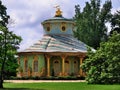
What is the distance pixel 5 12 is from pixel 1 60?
24.6m

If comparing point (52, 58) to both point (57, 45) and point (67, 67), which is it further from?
point (67, 67)

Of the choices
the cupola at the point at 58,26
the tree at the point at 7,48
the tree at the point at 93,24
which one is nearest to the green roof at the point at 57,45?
the cupola at the point at 58,26

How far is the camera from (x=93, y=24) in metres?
78.7

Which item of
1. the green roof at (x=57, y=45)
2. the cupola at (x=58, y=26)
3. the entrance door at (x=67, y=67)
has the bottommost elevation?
the entrance door at (x=67, y=67)

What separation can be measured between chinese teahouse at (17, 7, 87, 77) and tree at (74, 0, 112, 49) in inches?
587

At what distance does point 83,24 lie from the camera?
260 ft

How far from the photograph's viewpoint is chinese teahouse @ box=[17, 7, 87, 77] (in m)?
59.4

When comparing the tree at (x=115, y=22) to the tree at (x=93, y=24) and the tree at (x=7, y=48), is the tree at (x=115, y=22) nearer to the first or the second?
the tree at (x=93, y=24)

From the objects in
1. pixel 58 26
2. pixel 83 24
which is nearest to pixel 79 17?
pixel 83 24

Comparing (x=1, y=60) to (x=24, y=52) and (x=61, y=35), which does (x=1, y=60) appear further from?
(x=61, y=35)

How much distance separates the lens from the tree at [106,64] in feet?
140

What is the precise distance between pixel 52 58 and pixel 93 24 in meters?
20.1

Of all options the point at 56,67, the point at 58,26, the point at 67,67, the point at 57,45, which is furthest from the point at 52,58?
the point at 58,26

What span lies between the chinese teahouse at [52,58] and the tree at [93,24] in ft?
48.9
